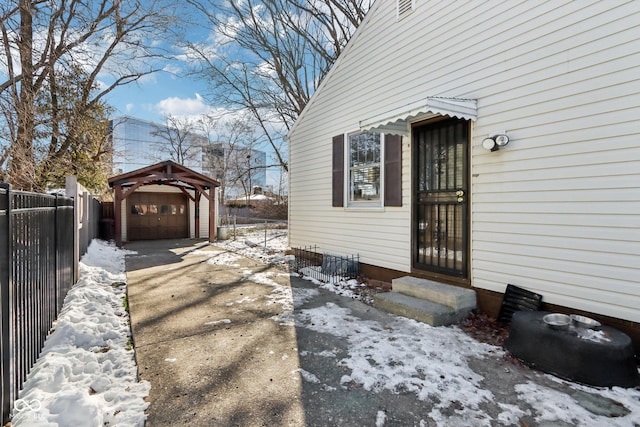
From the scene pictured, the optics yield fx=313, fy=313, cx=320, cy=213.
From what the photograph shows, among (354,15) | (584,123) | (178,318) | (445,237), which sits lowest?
(178,318)

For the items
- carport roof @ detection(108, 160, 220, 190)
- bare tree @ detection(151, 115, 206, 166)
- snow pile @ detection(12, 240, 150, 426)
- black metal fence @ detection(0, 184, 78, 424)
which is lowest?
snow pile @ detection(12, 240, 150, 426)

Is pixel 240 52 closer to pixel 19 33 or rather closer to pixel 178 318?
pixel 19 33

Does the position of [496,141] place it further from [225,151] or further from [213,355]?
[225,151]

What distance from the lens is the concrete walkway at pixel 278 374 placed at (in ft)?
6.91

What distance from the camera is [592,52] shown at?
3.02 m

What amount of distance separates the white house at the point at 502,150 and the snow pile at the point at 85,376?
12.6 feet

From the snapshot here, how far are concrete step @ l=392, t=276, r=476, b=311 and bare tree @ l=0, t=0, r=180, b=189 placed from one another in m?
7.81

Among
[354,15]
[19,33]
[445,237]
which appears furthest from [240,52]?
[445,237]

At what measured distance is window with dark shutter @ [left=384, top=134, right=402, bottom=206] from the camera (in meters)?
5.11

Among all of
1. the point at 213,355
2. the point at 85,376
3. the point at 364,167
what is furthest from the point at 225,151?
the point at 85,376

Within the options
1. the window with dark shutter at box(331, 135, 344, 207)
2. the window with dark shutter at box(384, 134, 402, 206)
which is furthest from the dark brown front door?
the window with dark shutter at box(331, 135, 344, 207)

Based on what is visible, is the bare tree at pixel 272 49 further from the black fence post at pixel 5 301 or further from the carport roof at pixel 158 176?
the black fence post at pixel 5 301

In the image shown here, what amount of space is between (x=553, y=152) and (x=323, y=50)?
1273 centimetres

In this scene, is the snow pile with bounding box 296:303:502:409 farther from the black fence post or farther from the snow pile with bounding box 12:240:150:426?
the black fence post
